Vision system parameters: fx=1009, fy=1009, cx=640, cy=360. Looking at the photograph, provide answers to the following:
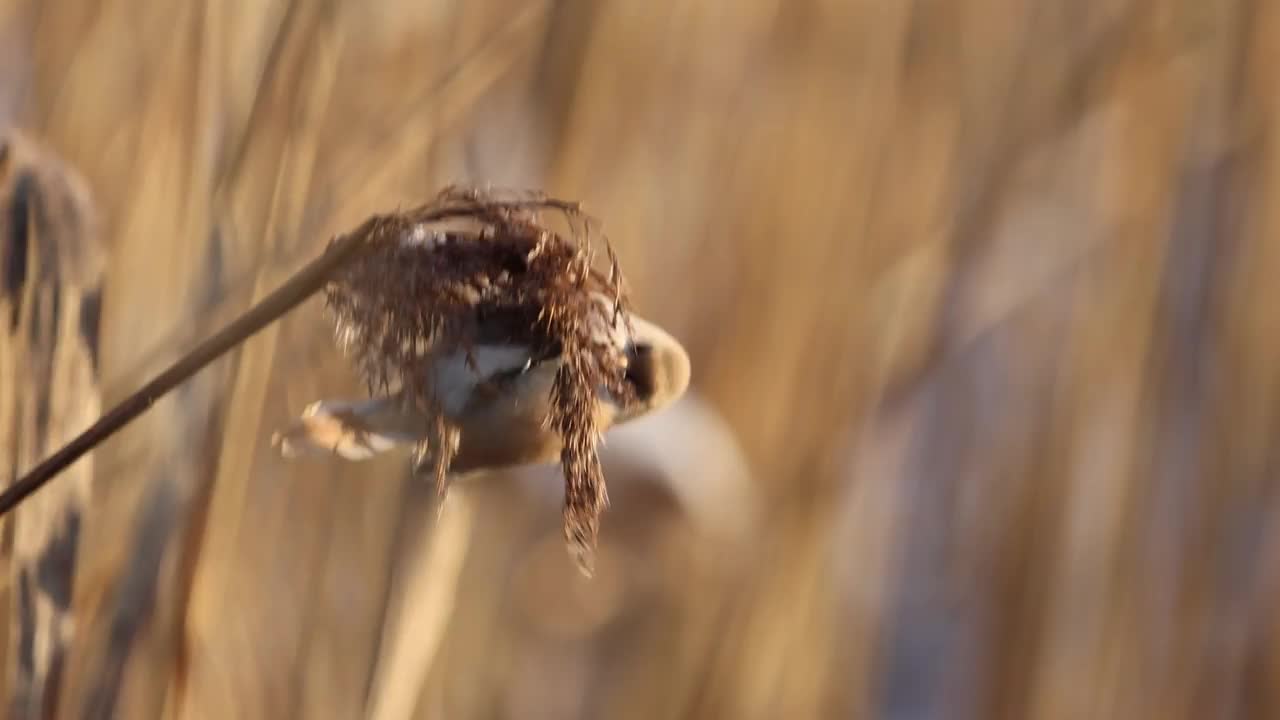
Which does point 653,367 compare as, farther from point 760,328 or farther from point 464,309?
point 760,328

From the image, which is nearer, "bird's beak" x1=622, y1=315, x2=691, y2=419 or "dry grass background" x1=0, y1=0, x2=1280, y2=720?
"bird's beak" x1=622, y1=315, x2=691, y2=419

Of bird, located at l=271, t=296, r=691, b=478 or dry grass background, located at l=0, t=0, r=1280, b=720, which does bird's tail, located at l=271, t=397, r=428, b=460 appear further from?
dry grass background, located at l=0, t=0, r=1280, b=720

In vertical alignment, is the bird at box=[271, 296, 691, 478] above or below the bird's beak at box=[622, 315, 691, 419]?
below

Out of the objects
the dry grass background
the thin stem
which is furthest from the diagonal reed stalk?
the dry grass background

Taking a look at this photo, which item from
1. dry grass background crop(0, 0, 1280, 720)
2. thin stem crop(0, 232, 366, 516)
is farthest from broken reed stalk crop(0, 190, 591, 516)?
dry grass background crop(0, 0, 1280, 720)

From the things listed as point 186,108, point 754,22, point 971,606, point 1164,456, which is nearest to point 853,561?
point 971,606

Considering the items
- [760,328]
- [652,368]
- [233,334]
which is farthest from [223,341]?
[760,328]

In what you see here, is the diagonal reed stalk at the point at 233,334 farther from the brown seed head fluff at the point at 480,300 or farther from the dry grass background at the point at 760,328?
the dry grass background at the point at 760,328

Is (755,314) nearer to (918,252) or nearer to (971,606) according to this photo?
(918,252)

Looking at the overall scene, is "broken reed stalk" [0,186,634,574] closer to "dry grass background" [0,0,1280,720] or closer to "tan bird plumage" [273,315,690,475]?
"tan bird plumage" [273,315,690,475]
